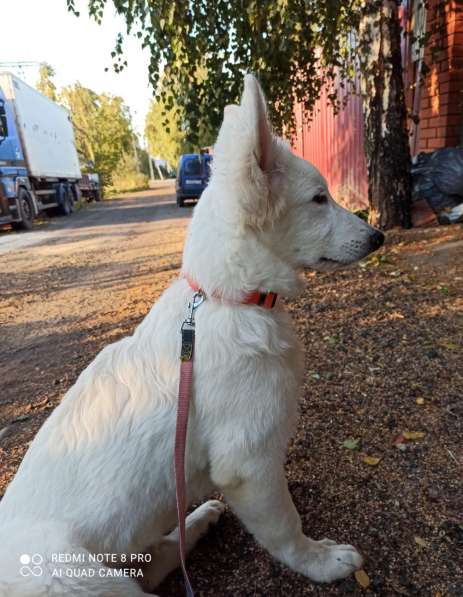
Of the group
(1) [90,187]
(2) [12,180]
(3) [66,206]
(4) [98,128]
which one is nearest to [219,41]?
(2) [12,180]

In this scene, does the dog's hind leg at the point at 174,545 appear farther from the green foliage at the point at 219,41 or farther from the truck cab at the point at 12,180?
the truck cab at the point at 12,180

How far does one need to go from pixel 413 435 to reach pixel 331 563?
1.07 meters

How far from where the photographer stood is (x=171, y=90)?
5.53 m

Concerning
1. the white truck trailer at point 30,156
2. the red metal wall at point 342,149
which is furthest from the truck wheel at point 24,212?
the red metal wall at point 342,149

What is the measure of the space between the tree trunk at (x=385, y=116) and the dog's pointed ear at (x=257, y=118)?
5000 millimetres

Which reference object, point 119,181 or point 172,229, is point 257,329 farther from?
point 119,181

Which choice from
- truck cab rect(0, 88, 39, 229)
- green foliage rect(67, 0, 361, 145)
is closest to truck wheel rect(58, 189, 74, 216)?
truck cab rect(0, 88, 39, 229)

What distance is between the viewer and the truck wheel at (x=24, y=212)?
48.8 ft

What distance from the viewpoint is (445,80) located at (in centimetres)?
637

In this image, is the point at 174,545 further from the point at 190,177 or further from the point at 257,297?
the point at 190,177

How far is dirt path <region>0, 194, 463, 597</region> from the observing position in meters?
1.97

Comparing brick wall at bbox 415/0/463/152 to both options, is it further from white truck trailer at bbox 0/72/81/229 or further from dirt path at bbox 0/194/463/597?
white truck trailer at bbox 0/72/81/229

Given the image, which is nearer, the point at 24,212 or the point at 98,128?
the point at 24,212

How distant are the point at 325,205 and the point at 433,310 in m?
2.74
